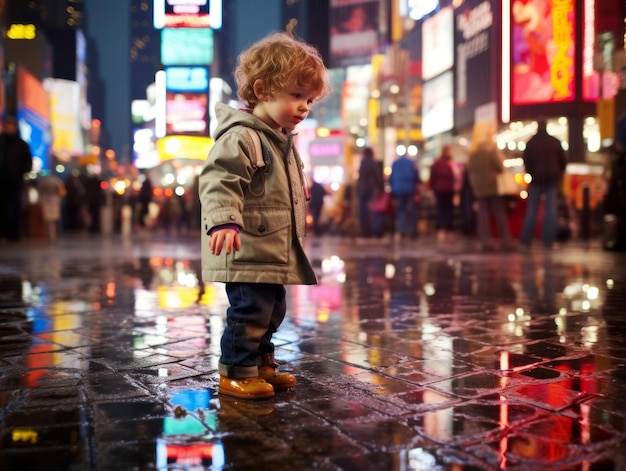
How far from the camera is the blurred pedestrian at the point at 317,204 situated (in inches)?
802

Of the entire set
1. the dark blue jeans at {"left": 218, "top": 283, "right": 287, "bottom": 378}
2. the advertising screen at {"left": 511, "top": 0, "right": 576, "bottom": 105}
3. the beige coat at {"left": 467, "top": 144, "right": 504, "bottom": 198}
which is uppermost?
the advertising screen at {"left": 511, "top": 0, "right": 576, "bottom": 105}

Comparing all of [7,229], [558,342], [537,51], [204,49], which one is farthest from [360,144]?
[558,342]

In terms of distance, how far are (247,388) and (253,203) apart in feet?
2.14

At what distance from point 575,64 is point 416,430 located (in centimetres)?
2620

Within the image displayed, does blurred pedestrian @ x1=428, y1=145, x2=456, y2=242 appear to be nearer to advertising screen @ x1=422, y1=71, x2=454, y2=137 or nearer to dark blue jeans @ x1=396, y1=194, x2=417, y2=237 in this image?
dark blue jeans @ x1=396, y1=194, x2=417, y2=237

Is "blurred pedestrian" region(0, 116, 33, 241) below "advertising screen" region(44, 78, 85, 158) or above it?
below

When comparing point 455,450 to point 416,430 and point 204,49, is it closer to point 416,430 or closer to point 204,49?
point 416,430

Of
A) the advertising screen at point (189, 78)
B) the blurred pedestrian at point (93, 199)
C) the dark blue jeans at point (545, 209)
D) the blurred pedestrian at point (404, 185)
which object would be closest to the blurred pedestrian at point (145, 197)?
the blurred pedestrian at point (93, 199)

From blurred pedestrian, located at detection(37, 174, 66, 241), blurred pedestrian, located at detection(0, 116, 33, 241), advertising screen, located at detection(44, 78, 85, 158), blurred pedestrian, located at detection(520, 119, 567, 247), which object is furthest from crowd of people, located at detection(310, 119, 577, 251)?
advertising screen, located at detection(44, 78, 85, 158)

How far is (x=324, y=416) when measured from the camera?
220cm

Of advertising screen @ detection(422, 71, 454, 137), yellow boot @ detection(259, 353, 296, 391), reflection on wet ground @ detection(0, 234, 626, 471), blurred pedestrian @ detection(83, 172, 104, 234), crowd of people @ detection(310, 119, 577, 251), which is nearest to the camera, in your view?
reflection on wet ground @ detection(0, 234, 626, 471)

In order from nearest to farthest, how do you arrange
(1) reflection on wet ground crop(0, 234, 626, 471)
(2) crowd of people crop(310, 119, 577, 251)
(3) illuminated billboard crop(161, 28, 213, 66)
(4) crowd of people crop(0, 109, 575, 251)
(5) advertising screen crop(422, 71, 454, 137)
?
(1) reflection on wet ground crop(0, 234, 626, 471)
(2) crowd of people crop(310, 119, 577, 251)
(4) crowd of people crop(0, 109, 575, 251)
(3) illuminated billboard crop(161, 28, 213, 66)
(5) advertising screen crop(422, 71, 454, 137)

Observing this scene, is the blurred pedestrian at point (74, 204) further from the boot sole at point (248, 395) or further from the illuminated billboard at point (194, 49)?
the boot sole at point (248, 395)

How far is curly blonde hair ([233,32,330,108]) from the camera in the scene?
250 centimetres
